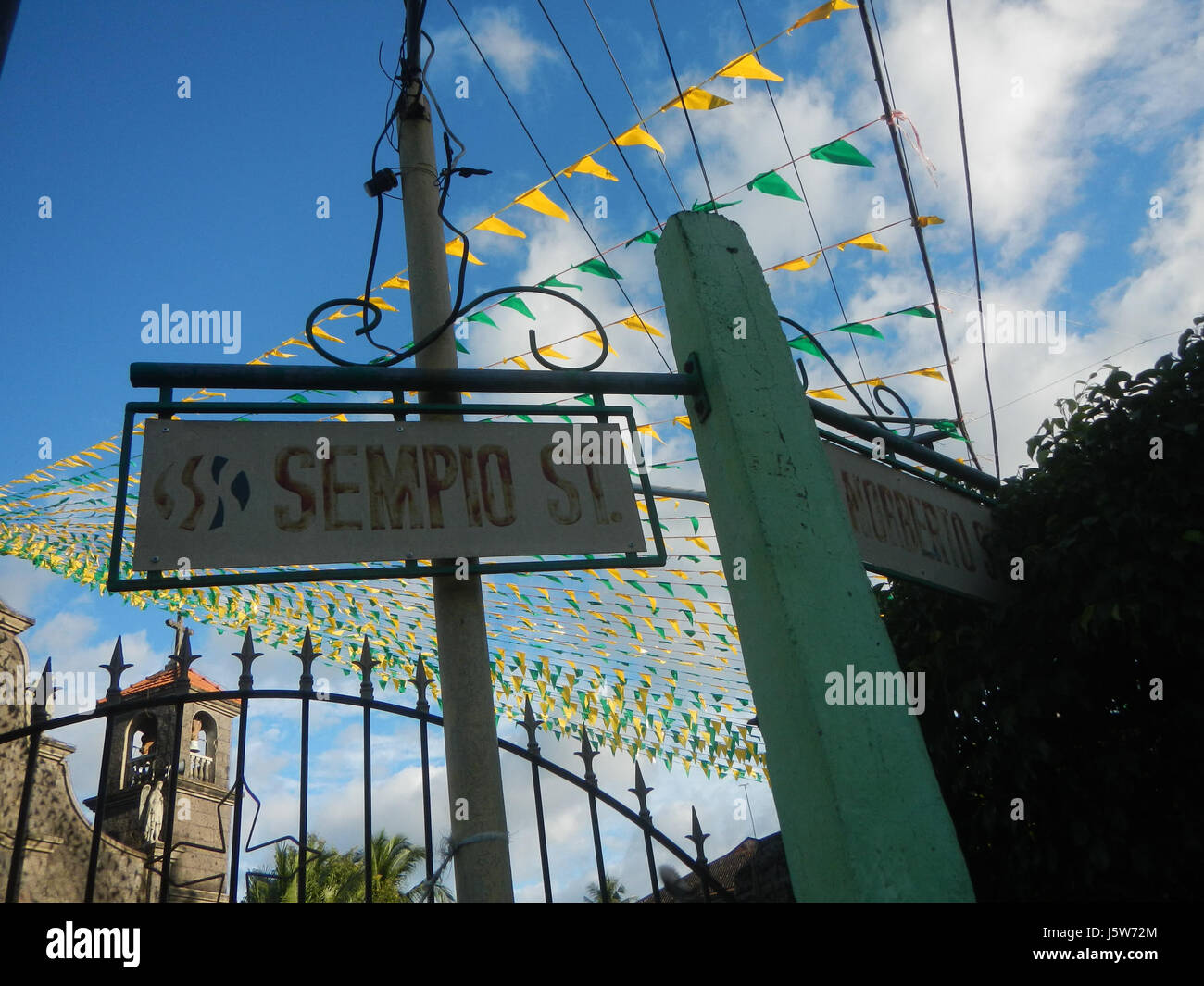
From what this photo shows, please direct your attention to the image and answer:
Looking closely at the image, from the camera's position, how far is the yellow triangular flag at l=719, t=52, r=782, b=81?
5391mm

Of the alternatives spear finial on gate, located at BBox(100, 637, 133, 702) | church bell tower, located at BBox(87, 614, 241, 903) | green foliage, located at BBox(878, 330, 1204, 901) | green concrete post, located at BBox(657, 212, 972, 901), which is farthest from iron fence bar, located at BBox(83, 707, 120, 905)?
church bell tower, located at BBox(87, 614, 241, 903)

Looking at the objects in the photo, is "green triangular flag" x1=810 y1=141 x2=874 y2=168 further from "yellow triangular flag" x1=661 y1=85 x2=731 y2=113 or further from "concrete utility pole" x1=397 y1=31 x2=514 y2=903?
"concrete utility pole" x1=397 y1=31 x2=514 y2=903

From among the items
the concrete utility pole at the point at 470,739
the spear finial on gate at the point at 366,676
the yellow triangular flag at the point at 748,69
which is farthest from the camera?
the yellow triangular flag at the point at 748,69

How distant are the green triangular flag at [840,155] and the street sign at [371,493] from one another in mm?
4186

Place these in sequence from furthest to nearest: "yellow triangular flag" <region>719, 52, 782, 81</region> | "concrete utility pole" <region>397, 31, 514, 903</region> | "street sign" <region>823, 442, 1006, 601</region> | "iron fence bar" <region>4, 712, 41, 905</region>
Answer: "yellow triangular flag" <region>719, 52, 782, 81</region> < "iron fence bar" <region>4, 712, 41, 905</region> < "street sign" <region>823, 442, 1006, 601</region> < "concrete utility pole" <region>397, 31, 514, 903</region>

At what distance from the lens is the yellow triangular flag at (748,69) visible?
5.39m

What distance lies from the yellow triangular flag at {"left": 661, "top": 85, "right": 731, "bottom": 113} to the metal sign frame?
394 centimetres

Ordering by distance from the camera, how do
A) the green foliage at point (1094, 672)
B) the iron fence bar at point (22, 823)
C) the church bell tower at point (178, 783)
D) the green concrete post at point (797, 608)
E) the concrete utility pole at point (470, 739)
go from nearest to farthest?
the green concrete post at point (797, 608) → the concrete utility pole at point (470, 739) → the green foliage at point (1094, 672) → the iron fence bar at point (22, 823) → the church bell tower at point (178, 783)

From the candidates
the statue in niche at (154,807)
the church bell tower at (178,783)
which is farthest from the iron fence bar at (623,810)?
the statue in niche at (154,807)

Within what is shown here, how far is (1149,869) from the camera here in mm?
2758

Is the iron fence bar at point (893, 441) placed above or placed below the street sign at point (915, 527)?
above

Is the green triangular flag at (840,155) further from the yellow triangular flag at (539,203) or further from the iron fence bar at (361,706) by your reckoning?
the iron fence bar at (361,706)
